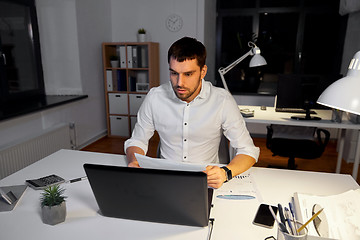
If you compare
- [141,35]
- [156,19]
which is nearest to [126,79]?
[141,35]

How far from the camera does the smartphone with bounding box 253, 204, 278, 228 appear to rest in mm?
1010

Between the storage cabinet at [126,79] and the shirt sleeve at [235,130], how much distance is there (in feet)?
8.50

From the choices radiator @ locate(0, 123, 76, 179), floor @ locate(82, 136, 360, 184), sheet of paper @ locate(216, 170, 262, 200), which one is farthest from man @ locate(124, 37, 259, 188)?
floor @ locate(82, 136, 360, 184)

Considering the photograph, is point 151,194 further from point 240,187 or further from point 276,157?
point 276,157

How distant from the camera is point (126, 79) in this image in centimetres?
425

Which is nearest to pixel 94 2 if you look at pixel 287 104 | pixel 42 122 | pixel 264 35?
pixel 42 122

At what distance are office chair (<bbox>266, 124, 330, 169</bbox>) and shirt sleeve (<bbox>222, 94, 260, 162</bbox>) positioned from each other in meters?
1.19

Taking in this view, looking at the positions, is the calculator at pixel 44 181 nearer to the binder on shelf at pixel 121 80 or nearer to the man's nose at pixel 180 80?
the man's nose at pixel 180 80

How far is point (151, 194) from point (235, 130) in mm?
840

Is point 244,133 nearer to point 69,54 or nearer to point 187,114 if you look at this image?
point 187,114

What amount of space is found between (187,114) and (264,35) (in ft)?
10.7

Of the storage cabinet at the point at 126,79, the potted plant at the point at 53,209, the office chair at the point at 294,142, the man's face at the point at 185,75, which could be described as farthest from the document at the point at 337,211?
the storage cabinet at the point at 126,79

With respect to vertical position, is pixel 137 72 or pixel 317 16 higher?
pixel 317 16

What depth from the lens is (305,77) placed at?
2.78 metres
